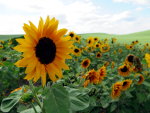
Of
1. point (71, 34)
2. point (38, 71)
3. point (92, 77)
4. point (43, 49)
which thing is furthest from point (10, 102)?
point (71, 34)

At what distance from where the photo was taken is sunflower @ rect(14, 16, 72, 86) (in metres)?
1.08

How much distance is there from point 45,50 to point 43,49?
0.04 feet

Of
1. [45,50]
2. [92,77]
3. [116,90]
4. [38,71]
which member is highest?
[45,50]

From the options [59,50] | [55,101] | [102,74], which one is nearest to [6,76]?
[102,74]

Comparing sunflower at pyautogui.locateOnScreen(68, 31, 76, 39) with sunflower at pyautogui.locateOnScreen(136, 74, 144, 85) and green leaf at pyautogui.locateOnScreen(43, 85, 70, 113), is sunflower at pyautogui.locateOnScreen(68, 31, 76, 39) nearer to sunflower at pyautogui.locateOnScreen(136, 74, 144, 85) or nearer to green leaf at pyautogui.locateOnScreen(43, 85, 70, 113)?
sunflower at pyautogui.locateOnScreen(136, 74, 144, 85)

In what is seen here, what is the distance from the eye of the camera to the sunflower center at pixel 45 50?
1.15 metres

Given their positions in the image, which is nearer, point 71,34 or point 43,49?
point 43,49

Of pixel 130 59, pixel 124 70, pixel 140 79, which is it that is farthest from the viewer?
pixel 130 59

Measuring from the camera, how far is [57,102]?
0.98 metres

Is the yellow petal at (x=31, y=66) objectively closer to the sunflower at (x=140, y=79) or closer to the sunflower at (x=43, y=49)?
the sunflower at (x=43, y=49)

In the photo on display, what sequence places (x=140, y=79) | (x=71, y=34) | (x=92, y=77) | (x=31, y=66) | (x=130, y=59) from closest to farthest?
(x=31, y=66)
(x=92, y=77)
(x=140, y=79)
(x=130, y=59)
(x=71, y=34)

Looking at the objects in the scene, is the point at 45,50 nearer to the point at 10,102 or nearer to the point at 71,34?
the point at 10,102

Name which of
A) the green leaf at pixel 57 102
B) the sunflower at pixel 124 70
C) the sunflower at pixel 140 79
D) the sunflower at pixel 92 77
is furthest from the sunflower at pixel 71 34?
the green leaf at pixel 57 102

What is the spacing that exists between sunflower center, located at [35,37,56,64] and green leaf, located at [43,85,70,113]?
230mm
